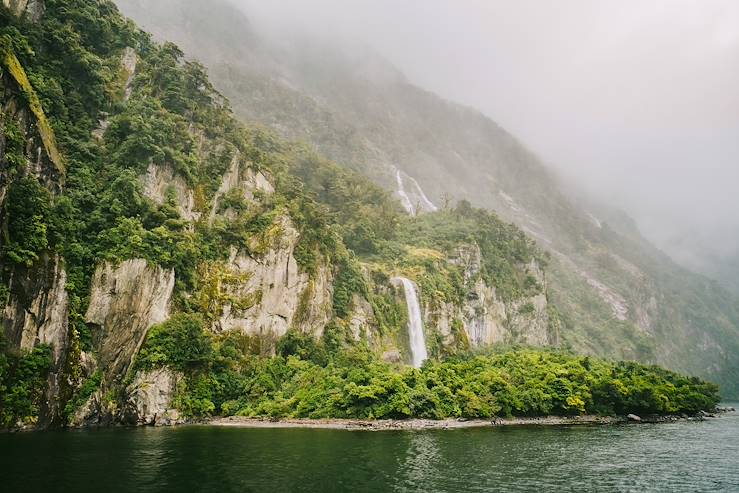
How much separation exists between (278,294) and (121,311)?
→ 17.9m

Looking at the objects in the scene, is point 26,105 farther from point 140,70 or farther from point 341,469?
point 341,469

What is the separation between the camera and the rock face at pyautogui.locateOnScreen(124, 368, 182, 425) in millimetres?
40500

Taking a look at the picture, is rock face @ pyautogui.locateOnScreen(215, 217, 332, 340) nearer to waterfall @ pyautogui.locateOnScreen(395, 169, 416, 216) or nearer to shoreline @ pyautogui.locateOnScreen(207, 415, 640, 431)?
shoreline @ pyautogui.locateOnScreen(207, 415, 640, 431)

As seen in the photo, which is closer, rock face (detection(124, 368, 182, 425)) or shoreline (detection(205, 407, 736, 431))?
rock face (detection(124, 368, 182, 425))

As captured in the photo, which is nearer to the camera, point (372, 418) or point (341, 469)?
point (341, 469)

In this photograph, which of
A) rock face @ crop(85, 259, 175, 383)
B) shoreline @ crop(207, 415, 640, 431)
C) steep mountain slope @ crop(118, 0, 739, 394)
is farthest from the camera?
steep mountain slope @ crop(118, 0, 739, 394)

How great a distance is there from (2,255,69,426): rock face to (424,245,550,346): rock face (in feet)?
159

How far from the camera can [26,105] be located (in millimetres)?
38062

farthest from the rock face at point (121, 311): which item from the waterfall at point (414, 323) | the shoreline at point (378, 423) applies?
the waterfall at point (414, 323)

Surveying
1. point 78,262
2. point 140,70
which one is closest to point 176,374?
point 78,262

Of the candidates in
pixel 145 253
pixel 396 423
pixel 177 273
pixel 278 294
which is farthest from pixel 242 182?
pixel 396 423

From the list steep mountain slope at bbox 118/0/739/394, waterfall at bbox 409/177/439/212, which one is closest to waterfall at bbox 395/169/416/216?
steep mountain slope at bbox 118/0/739/394

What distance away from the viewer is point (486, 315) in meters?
90.2

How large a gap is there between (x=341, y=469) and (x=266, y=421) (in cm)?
2127
